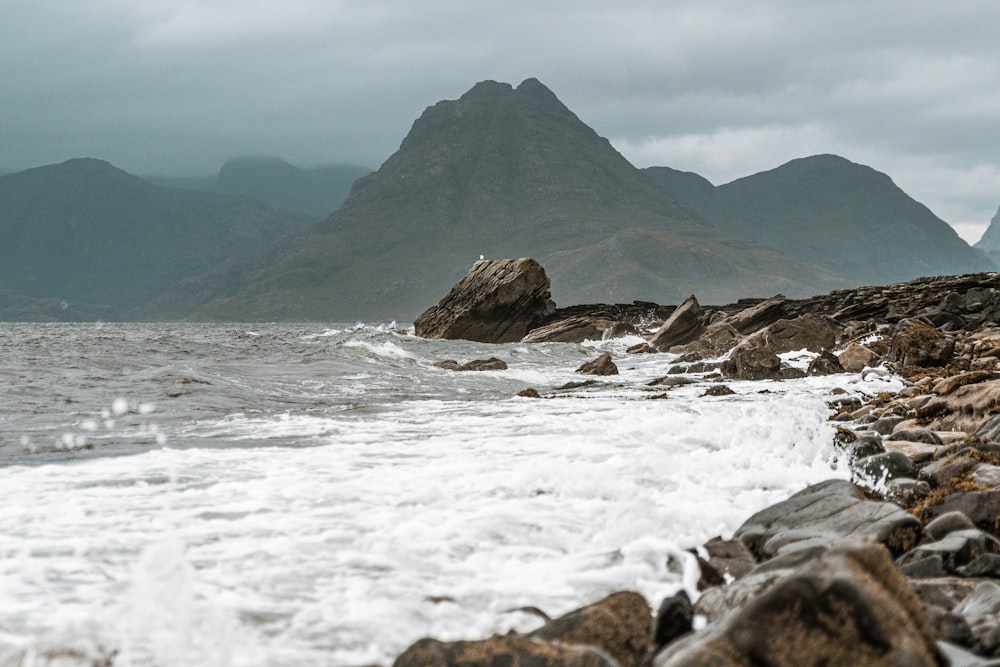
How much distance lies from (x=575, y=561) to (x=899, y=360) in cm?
1640

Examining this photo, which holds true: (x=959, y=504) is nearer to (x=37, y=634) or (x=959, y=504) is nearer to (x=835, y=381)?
(x=37, y=634)

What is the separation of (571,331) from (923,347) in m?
35.7

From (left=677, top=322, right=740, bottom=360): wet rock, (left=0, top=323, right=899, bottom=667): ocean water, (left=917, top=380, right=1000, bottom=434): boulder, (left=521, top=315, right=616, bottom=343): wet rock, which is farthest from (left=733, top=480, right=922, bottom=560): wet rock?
(left=521, top=315, right=616, bottom=343): wet rock

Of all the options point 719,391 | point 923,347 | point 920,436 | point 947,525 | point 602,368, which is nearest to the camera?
point 947,525

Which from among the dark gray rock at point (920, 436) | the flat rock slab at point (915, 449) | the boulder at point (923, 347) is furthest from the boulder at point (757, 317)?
the flat rock slab at point (915, 449)

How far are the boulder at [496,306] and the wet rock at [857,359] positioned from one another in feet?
115

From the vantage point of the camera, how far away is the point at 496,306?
56250mm

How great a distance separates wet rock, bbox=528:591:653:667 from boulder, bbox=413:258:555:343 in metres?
51.7

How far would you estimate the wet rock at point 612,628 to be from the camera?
12.5ft

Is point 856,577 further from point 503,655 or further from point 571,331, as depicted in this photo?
point 571,331

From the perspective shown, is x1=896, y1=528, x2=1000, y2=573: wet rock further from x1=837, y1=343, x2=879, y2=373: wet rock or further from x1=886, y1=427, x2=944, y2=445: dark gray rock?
x1=837, y1=343, x2=879, y2=373: wet rock

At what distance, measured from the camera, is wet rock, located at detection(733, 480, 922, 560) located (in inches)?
209

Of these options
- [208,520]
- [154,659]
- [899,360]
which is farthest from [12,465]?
[899,360]

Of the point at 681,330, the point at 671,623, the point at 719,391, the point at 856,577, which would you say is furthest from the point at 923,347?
the point at 681,330
